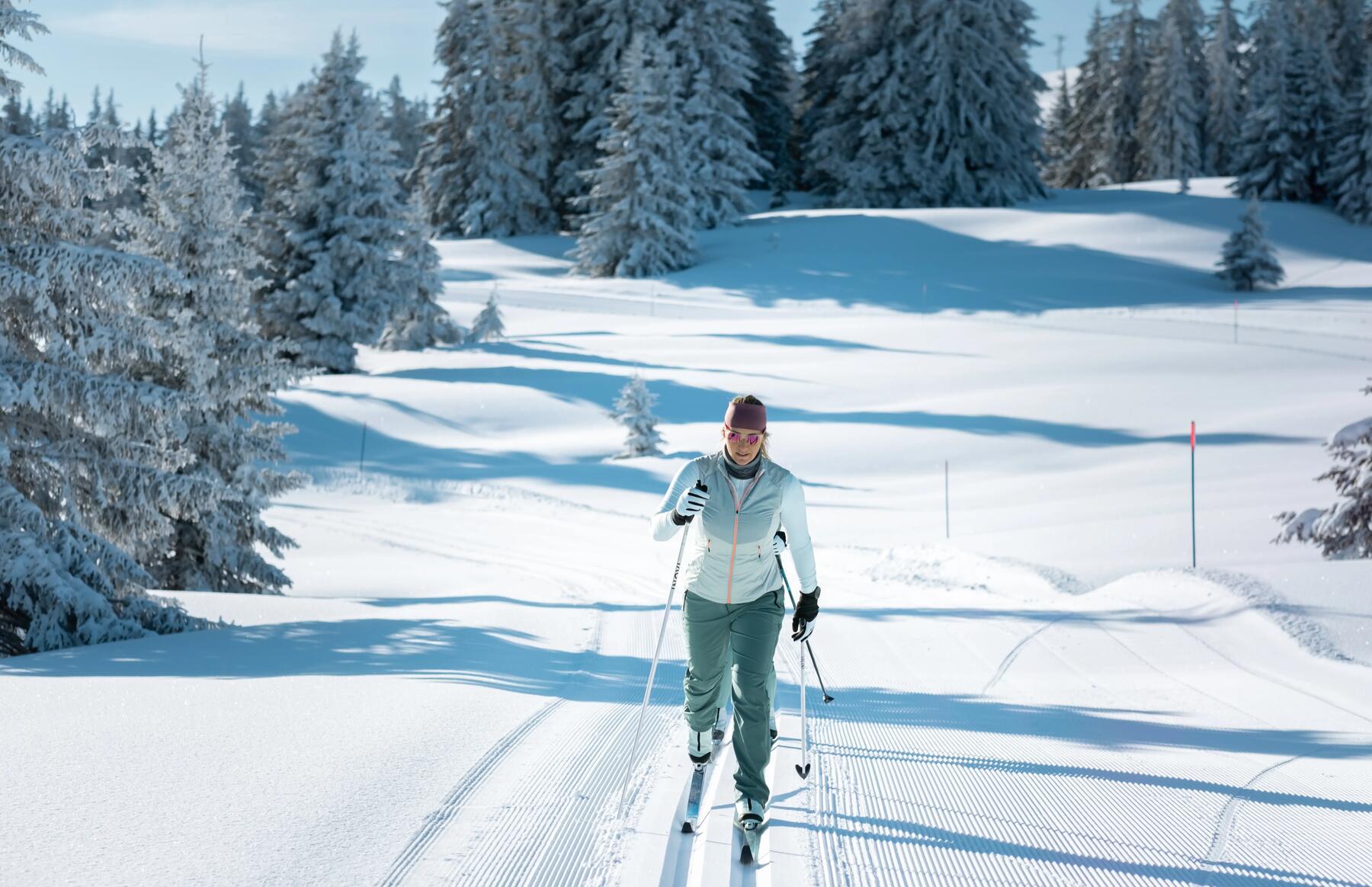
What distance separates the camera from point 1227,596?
10.7 metres

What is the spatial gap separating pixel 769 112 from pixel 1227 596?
59563 millimetres

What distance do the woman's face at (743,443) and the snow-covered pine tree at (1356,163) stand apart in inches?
2117

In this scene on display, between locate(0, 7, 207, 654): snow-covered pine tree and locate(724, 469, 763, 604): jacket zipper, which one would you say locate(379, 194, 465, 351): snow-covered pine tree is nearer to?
locate(0, 7, 207, 654): snow-covered pine tree

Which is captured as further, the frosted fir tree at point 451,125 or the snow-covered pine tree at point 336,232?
the frosted fir tree at point 451,125

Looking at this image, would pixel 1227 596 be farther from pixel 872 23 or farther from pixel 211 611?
pixel 872 23

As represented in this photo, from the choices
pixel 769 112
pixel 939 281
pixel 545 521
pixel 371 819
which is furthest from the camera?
pixel 769 112

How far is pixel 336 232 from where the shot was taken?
35.7 meters

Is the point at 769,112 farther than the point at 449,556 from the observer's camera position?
Yes

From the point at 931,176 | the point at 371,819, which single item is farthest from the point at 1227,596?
the point at 931,176

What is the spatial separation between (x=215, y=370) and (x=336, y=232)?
22.9 m

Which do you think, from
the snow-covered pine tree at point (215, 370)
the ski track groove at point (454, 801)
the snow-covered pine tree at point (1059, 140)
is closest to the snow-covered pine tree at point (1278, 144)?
the snow-covered pine tree at point (1059, 140)

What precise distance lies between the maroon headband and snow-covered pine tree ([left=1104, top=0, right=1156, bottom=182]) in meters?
76.1

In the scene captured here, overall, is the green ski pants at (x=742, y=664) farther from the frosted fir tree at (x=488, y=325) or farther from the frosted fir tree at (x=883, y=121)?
the frosted fir tree at (x=883, y=121)

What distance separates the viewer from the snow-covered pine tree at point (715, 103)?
2085 inches
